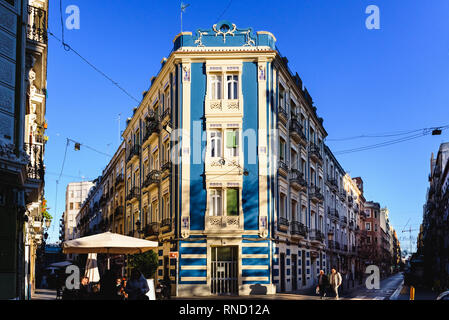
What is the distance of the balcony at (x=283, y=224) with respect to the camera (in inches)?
1105

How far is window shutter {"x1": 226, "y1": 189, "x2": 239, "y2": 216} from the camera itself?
87.6 ft

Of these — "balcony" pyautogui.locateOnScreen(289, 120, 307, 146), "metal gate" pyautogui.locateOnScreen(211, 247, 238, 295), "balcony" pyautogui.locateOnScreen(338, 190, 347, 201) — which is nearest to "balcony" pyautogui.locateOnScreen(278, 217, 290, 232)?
"metal gate" pyautogui.locateOnScreen(211, 247, 238, 295)

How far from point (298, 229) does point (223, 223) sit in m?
7.29

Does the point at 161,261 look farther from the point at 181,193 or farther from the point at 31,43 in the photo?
the point at 31,43

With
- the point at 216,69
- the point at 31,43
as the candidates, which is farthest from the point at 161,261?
the point at 31,43

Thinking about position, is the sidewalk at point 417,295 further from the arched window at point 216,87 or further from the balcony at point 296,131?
the arched window at point 216,87

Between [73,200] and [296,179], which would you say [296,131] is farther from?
[73,200]

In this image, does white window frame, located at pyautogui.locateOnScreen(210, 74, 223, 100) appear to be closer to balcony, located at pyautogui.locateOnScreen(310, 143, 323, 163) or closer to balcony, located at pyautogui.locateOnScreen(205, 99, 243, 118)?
balcony, located at pyautogui.locateOnScreen(205, 99, 243, 118)

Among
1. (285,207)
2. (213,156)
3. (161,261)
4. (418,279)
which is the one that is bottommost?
(418,279)

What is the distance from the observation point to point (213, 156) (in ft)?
89.2

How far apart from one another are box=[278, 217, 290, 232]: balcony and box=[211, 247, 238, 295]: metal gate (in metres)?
3.21
